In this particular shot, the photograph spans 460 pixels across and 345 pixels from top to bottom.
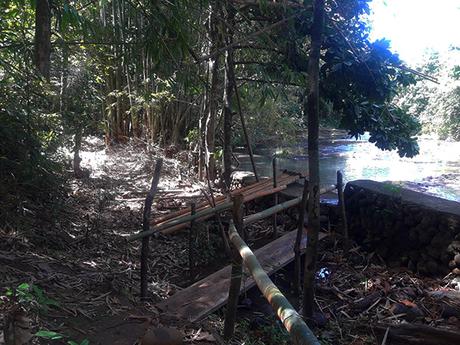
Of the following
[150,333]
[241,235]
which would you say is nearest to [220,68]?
[241,235]

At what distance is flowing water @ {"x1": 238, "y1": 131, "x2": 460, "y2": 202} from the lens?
486 inches

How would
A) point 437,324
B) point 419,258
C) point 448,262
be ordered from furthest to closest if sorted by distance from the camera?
1. point 419,258
2. point 448,262
3. point 437,324

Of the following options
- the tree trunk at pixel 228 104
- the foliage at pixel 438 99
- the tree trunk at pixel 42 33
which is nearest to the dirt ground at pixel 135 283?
the tree trunk at pixel 228 104

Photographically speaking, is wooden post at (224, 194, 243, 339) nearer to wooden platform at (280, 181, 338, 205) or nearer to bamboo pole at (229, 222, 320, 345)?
bamboo pole at (229, 222, 320, 345)

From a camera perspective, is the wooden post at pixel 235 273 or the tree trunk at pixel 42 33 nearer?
the wooden post at pixel 235 273

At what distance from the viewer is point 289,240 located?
18.1 ft

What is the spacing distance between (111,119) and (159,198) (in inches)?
165

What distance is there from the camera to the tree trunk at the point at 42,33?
3574 millimetres

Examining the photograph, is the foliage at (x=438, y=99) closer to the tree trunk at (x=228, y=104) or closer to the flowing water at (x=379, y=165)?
the flowing water at (x=379, y=165)

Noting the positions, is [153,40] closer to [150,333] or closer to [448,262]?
[150,333]

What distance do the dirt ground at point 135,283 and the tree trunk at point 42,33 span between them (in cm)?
135

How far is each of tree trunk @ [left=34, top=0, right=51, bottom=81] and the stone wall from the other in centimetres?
445

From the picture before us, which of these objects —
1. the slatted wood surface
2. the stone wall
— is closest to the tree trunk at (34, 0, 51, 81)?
the slatted wood surface

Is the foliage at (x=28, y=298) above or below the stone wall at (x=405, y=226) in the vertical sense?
above
